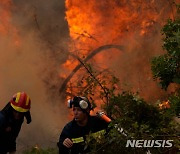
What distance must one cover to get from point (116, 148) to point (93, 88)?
4164 millimetres

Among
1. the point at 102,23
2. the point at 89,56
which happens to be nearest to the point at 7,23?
the point at 89,56

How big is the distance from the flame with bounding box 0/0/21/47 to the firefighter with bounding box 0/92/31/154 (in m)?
9.41

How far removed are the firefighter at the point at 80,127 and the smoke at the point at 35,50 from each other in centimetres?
888

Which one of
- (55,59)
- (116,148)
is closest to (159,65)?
(116,148)

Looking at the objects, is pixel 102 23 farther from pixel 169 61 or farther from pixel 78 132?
pixel 169 61

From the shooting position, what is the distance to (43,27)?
47.2 feet

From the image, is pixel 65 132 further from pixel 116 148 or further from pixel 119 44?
pixel 119 44

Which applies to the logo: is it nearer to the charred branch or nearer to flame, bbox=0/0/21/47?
the charred branch

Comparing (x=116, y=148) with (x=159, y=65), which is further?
(x=159, y=65)

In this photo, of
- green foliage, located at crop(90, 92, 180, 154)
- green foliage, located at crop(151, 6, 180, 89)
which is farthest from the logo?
green foliage, located at crop(151, 6, 180, 89)

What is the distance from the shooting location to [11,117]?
506 cm

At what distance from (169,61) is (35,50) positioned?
11.4 metres

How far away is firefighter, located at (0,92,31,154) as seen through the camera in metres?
4.99

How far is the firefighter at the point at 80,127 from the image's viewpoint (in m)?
4.38
